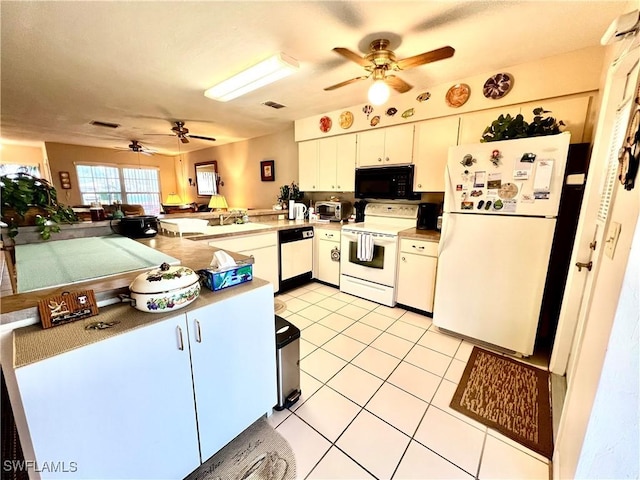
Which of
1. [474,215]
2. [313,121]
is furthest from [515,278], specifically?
[313,121]

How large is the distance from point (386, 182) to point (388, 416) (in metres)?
2.32

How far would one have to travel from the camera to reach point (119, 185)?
6.79m

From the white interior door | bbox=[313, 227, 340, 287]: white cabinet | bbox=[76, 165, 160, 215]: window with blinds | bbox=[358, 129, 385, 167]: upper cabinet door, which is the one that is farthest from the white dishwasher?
bbox=[76, 165, 160, 215]: window with blinds

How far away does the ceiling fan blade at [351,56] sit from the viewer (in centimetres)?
157

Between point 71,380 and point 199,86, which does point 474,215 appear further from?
point 199,86

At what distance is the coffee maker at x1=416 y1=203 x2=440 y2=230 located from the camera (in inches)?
110

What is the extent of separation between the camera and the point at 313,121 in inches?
143

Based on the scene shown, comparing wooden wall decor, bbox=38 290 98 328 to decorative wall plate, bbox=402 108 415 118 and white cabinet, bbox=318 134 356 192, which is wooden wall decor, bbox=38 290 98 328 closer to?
white cabinet, bbox=318 134 356 192

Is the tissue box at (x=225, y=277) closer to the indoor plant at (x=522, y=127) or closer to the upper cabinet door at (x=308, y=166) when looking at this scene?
the indoor plant at (x=522, y=127)

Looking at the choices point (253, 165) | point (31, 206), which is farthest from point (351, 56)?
point (253, 165)

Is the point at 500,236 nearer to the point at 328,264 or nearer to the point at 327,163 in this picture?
the point at 328,264

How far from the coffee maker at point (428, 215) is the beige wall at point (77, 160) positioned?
7437mm

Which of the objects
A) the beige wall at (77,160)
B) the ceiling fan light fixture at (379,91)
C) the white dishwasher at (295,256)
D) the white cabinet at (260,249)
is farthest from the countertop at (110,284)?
the beige wall at (77,160)

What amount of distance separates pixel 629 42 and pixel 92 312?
2.68 metres
